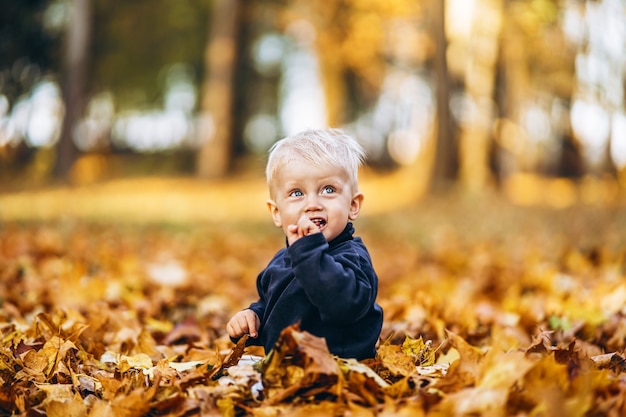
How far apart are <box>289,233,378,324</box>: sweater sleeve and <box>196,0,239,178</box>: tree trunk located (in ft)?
53.0

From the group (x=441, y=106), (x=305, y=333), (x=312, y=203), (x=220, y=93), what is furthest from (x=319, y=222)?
(x=220, y=93)

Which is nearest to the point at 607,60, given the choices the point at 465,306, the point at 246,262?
the point at 246,262

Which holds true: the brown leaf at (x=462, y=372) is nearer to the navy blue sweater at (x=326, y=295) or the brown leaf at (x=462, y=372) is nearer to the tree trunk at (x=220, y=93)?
the navy blue sweater at (x=326, y=295)

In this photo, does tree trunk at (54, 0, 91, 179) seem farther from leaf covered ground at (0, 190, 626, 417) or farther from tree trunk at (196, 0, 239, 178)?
leaf covered ground at (0, 190, 626, 417)

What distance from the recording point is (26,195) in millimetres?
12961

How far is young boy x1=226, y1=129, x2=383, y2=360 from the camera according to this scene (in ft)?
7.71

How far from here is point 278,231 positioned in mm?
10172

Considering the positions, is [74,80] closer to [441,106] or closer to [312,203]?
[441,106]

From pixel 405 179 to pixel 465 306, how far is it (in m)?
14.5

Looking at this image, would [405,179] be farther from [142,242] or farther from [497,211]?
[142,242]

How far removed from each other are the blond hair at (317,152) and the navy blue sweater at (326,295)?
25 cm

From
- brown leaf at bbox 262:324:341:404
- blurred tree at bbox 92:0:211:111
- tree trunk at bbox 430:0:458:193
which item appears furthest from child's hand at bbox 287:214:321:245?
blurred tree at bbox 92:0:211:111

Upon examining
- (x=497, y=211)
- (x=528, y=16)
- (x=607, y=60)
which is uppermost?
(x=528, y=16)

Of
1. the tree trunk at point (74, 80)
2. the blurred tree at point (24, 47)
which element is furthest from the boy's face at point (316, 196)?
the blurred tree at point (24, 47)
